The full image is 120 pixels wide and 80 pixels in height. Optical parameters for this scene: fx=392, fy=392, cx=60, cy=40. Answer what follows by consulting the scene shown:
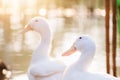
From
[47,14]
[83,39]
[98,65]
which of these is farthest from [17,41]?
[83,39]

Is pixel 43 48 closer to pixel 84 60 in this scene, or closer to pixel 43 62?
pixel 43 62

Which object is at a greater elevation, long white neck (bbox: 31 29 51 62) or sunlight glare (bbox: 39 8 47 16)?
long white neck (bbox: 31 29 51 62)

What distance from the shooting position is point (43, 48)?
205 cm

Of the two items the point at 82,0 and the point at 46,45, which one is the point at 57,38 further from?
the point at 46,45

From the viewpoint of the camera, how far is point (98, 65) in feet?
9.35

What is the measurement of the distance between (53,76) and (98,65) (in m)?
1.00

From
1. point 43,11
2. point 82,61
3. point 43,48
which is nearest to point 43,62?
point 43,48

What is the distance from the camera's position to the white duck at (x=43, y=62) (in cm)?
190

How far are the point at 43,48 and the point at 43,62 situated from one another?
96 millimetres

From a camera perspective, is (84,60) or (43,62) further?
(43,62)

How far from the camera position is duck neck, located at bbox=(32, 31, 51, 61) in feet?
6.68

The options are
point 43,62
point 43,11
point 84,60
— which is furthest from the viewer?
point 43,11

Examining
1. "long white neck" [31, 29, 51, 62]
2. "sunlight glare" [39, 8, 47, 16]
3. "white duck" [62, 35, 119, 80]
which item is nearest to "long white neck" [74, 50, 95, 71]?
"white duck" [62, 35, 119, 80]

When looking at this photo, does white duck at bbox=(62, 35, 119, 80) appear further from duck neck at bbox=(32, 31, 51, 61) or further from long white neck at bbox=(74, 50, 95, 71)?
duck neck at bbox=(32, 31, 51, 61)
